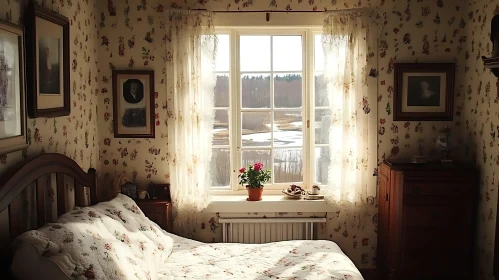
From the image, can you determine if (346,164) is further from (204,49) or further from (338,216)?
(204,49)

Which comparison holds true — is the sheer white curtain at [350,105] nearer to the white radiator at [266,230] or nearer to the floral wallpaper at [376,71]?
the floral wallpaper at [376,71]

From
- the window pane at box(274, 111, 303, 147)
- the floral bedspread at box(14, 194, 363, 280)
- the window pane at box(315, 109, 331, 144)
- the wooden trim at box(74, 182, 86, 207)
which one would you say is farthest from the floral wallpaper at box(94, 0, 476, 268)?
the wooden trim at box(74, 182, 86, 207)

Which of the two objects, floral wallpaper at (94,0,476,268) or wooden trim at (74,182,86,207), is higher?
floral wallpaper at (94,0,476,268)

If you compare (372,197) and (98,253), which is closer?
(98,253)

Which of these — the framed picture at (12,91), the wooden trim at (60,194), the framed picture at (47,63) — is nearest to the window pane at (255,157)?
the framed picture at (47,63)

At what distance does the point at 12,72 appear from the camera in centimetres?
266

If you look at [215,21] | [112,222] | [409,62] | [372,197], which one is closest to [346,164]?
[372,197]

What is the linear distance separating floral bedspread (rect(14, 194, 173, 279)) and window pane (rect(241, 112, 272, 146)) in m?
1.37

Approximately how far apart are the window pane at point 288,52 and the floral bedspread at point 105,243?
1.92m

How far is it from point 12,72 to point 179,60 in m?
1.78

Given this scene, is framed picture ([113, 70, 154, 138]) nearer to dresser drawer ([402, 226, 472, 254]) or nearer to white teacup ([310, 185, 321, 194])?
white teacup ([310, 185, 321, 194])

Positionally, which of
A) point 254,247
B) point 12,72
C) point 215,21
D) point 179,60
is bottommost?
point 254,247

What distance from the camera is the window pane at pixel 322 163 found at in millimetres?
4570

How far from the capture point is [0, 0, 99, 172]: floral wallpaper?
2967 millimetres
